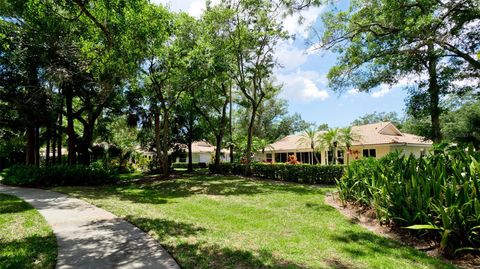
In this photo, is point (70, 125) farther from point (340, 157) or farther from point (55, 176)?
point (340, 157)

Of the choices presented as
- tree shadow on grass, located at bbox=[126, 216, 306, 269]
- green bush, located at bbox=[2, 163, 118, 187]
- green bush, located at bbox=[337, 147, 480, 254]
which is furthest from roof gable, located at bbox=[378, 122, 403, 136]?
tree shadow on grass, located at bbox=[126, 216, 306, 269]

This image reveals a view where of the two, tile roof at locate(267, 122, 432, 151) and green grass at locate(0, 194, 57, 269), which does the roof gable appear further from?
green grass at locate(0, 194, 57, 269)

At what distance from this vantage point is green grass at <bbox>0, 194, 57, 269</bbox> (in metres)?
4.67

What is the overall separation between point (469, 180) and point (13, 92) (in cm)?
2011

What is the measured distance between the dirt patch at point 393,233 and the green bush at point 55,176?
1276cm

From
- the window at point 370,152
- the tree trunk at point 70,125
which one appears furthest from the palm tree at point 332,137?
the tree trunk at point 70,125

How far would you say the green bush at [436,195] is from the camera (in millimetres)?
5016

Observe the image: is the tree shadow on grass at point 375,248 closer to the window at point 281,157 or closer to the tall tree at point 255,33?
the tall tree at point 255,33

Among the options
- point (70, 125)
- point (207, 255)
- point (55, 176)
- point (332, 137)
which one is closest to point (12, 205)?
point (55, 176)

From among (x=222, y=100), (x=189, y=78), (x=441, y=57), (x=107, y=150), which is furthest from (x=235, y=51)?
(x=107, y=150)

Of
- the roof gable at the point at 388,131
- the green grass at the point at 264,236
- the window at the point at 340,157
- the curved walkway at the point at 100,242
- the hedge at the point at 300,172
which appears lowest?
the green grass at the point at 264,236

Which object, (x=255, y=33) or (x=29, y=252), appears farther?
(x=255, y=33)

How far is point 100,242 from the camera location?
18.6ft

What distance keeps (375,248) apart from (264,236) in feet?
6.70
